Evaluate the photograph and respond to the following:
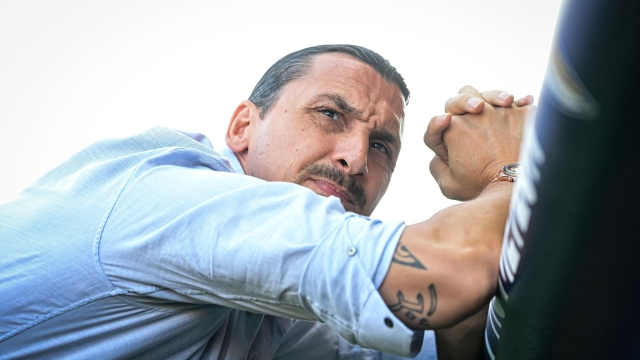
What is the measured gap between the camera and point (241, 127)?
175cm

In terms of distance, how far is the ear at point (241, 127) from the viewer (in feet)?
5.55

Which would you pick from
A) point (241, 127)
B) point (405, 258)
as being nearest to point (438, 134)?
point (241, 127)

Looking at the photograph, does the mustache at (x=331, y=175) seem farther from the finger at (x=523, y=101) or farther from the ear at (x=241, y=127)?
the finger at (x=523, y=101)

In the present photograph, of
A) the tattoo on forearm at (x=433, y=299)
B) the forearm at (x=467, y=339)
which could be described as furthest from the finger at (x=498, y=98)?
the tattoo on forearm at (x=433, y=299)

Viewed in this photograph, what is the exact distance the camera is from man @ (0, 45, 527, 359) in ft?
2.53

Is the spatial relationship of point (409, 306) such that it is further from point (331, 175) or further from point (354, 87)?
point (354, 87)

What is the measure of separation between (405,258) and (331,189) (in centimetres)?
66


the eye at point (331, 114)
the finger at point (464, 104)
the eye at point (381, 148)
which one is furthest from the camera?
the eye at point (381, 148)

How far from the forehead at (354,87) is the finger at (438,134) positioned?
0.19 m

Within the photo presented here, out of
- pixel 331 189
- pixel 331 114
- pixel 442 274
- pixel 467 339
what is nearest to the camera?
pixel 442 274

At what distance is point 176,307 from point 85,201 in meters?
0.23

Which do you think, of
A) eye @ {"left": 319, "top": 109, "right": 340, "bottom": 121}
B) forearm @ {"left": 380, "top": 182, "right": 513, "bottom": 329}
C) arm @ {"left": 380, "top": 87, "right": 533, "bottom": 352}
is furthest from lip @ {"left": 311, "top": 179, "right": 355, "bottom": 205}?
forearm @ {"left": 380, "top": 182, "right": 513, "bottom": 329}

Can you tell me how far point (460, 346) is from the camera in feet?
4.28

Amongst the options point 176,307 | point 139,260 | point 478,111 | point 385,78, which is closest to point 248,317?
point 176,307
